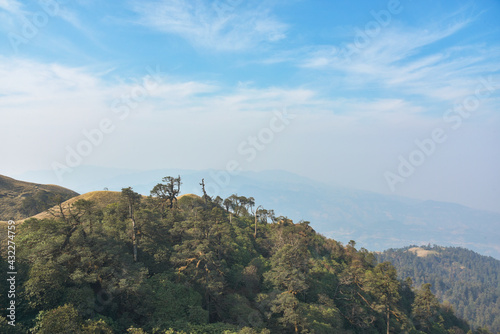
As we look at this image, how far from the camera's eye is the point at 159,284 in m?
26.4

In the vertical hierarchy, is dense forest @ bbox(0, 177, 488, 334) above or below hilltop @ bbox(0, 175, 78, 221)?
below

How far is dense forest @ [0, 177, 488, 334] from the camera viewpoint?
65.0 feet

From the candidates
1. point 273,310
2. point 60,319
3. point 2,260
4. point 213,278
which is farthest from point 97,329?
point 273,310

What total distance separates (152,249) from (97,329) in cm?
1410

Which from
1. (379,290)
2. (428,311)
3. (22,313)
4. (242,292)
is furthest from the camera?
(428,311)

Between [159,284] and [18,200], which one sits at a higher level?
[18,200]

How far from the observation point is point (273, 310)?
26.3m

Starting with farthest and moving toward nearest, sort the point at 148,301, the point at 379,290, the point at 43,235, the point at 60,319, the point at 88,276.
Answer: the point at 379,290 → the point at 43,235 → the point at 148,301 → the point at 88,276 → the point at 60,319

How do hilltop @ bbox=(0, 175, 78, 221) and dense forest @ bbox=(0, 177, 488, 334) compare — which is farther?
hilltop @ bbox=(0, 175, 78, 221)

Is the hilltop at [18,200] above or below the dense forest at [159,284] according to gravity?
above

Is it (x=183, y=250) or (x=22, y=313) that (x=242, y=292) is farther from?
(x=22, y=313)

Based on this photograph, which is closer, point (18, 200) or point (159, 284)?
point (159, 284)

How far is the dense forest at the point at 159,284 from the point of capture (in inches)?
780

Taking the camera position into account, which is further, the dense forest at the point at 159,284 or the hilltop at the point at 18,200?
the hilltop at the point at 18,200
